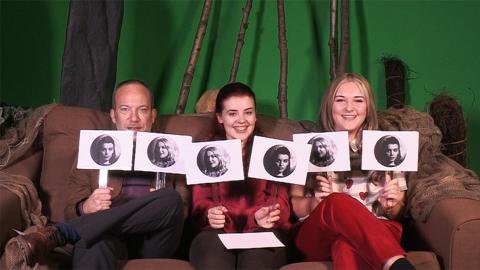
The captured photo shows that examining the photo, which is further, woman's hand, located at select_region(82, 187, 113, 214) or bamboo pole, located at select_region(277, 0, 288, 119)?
bamboo pole, located at select_region(277, 0, 288, 119)

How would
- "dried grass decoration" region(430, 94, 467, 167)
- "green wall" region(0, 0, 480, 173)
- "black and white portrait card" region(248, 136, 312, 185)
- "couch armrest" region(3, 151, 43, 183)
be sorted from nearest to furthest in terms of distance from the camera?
"black and white portrait card" region(248, 136, 312, 185), "couch armrest" region(3, 151, 43, 183), "dried grass decoration" region(430, 94, 467, 167), "green wall" region(0, 0, 480, 173)

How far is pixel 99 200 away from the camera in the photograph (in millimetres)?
2111

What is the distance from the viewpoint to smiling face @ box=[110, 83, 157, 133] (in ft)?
7.61

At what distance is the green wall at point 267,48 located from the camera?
330cm

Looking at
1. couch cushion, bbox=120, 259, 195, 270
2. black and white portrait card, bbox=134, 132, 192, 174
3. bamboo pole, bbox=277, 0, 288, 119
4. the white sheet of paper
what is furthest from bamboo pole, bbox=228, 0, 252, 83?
couch cushion, bbox=120, 259, 195, 270

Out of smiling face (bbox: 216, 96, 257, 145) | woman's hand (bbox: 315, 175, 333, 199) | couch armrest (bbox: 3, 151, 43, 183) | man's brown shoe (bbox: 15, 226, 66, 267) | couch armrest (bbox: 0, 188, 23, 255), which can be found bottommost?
man's brown shoe (bbox: 15, 226, 66, 267)

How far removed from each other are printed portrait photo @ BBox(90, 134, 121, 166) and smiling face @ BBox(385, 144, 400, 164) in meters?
0.95

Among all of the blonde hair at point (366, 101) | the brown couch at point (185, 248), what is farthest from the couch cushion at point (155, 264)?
the blonde hair at point (366, 101)

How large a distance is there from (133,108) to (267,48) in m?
1.20

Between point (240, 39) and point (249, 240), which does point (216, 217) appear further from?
point (240, 39)

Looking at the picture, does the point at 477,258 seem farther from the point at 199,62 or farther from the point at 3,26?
the point at 3,26

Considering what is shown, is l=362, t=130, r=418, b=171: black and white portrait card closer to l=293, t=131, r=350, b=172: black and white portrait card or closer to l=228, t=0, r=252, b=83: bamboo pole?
l=293, t=131, r=350, b=172: black and white portrait card

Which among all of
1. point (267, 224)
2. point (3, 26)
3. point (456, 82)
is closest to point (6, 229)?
point (267, 224)

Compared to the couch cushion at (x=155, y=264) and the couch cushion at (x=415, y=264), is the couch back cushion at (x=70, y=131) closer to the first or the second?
the couch cushion at (x=155, y=264)
